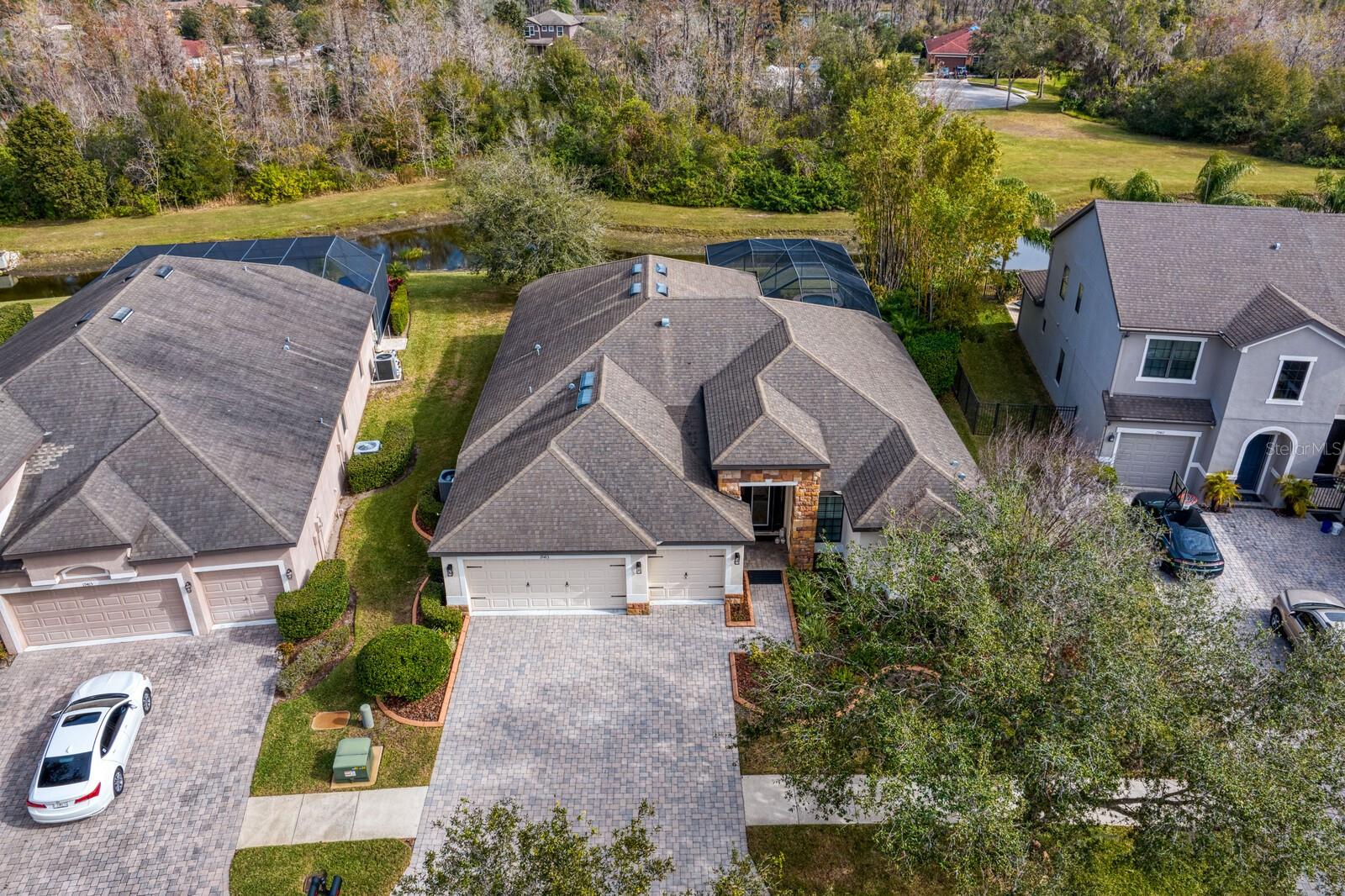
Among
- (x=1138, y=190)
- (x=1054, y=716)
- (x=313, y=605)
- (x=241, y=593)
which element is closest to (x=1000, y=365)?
(x=1138, y=190)

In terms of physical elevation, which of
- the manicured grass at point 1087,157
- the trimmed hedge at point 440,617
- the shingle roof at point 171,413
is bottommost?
the trimmed hedge at point 440,617

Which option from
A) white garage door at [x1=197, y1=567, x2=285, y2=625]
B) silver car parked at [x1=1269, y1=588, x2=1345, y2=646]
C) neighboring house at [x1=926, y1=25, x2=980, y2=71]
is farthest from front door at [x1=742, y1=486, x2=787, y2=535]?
neighboring house at [x1=926, y1=25, x2=980, y2=71]

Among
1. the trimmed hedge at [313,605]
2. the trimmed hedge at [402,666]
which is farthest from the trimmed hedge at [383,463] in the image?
the trimmed hedge at [402,666]

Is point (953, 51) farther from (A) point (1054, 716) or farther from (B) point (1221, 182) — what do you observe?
(A) point (1054, 716)

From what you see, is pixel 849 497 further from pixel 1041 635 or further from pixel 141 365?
pixel 141 365

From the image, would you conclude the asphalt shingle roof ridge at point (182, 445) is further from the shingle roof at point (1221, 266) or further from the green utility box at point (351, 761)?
the shingle roof at point (1221, 266)

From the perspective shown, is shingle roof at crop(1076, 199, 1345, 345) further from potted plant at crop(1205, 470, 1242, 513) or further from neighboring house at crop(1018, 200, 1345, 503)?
potted plant at crop(1205, 470, 1242, 513)

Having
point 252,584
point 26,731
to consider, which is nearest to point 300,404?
point 252,584
